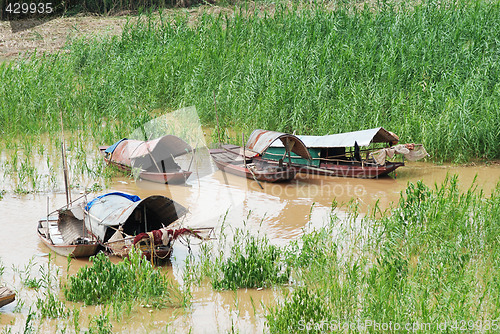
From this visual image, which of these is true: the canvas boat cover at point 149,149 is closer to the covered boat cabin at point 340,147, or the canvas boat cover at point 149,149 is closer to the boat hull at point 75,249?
the covered boat cabin at point 340,147

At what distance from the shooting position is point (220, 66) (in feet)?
51.3

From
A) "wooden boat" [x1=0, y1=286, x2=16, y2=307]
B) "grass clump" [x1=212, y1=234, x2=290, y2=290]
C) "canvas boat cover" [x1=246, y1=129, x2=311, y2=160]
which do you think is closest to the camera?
"wooden boat" [x1=0, y1=286, x2=16, y2=307]

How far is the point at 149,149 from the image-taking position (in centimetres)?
1120

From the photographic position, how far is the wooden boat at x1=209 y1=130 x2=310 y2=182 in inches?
459

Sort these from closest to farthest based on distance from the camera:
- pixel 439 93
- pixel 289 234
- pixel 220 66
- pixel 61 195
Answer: pixel 289 234 < pixel 61 195 < pixel 439 93 < pixel 220 66

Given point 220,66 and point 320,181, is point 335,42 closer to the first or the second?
point 220,66

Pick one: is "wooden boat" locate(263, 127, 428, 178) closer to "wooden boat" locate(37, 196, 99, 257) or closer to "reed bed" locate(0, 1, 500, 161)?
"reed bed" locate(0, 1, 500, 161)

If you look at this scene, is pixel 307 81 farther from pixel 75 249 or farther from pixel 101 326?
pixel 101 326

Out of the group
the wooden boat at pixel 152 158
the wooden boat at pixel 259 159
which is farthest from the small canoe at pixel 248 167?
the wooden boat at pixel 152 158

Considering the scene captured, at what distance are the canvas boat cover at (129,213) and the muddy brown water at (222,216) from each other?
0.48m

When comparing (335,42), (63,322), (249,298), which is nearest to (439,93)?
(335,42)

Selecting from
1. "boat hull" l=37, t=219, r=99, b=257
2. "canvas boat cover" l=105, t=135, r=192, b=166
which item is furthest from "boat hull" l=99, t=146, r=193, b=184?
"boat hull" l=37, t=219, r=99, b=257

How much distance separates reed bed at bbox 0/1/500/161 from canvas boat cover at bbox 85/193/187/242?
4.69 meters

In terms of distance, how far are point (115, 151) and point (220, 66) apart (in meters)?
4.66
